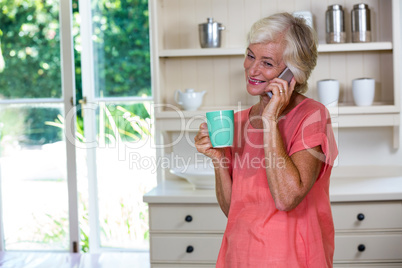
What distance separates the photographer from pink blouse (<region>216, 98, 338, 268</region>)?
4.03 ft

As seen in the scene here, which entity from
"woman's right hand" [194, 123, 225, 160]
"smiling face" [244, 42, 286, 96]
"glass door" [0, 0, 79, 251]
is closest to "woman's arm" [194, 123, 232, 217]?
"woman's right hand" [194, 123, 225, 160]

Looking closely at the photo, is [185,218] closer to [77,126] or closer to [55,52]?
[77,126]

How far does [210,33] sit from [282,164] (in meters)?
1.56

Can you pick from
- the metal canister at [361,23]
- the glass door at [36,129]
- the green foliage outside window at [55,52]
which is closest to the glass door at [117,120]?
the green foliage outside window at [55,52]

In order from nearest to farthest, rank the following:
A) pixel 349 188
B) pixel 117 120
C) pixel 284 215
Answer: pixel 284 215 → pixel 349 188 → pixel 117 120

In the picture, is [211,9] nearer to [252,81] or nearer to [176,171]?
[176,171]

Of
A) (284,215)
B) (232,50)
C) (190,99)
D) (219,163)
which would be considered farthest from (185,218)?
(284,215)

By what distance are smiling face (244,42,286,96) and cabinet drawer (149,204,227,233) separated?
1080mm

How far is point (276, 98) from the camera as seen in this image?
3.94 ft

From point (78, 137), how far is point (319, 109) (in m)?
2.22

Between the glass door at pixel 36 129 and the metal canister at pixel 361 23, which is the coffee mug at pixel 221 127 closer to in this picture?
the metal canister at pixel 361 23

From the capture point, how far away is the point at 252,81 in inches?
51.7

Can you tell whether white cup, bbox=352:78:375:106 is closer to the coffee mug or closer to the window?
the window

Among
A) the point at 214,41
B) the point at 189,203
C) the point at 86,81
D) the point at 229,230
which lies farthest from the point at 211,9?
the point at 229,230
